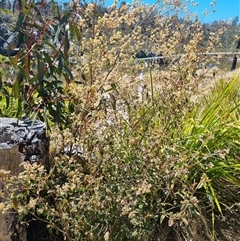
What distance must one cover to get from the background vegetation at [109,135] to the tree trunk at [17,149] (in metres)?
0.07

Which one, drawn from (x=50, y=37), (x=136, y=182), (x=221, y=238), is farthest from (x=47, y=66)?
(x=221, y=238)

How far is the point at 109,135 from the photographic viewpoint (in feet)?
7.75

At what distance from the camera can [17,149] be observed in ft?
7.47

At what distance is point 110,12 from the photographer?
3055 mm

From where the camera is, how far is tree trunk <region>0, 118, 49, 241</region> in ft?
7.28

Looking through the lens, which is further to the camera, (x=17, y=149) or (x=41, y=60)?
(x=41, y=60)

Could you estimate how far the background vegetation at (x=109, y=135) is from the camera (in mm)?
2104

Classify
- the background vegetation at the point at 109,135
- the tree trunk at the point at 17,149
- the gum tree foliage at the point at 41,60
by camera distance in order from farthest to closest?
the gum tree foliage at the point at 41,60 → the tree trunk at the point at 17,149 → the background vegetation at the point at 109,135

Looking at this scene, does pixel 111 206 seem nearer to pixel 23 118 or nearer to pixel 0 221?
pixel 0 221

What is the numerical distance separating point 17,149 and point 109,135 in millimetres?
530

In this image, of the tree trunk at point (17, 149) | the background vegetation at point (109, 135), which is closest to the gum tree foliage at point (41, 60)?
the background vegetation at point (109, 135)

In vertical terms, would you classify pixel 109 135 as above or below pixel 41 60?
below

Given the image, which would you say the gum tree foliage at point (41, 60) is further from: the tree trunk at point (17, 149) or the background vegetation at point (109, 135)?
the tree trunk at point (17, 149)

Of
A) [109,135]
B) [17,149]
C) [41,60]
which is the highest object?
[41,60]
